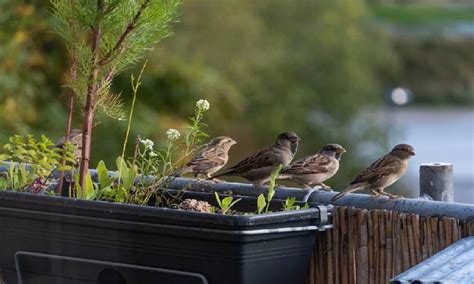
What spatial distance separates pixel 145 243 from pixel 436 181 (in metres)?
0.98

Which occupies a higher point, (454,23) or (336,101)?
(454,23)

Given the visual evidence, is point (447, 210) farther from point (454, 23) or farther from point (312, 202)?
point (454, 23)

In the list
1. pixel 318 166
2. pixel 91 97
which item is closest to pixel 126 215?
pixel 91 97

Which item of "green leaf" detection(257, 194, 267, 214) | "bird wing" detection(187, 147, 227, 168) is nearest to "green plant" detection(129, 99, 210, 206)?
"green leaf" detection(257, 194, 267, 214)

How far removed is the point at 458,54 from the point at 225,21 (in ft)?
25.1

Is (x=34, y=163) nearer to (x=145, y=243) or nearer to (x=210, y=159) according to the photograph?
(x=145, y=243)

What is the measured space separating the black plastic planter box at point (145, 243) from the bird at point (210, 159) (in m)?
1.78

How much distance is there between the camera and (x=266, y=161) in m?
5.52

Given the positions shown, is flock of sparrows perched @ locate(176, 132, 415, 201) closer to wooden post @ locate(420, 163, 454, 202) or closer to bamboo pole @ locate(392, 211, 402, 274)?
wooden post @ locate(420, 163, 454, 202)

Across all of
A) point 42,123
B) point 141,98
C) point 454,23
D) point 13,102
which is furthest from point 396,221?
point 454,23

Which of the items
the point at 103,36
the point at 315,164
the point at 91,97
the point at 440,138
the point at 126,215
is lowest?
the point at 126,215

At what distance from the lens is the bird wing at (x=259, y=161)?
17.9 feet

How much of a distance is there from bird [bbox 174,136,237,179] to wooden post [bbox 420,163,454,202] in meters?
1.80

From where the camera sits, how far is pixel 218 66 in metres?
27.8
